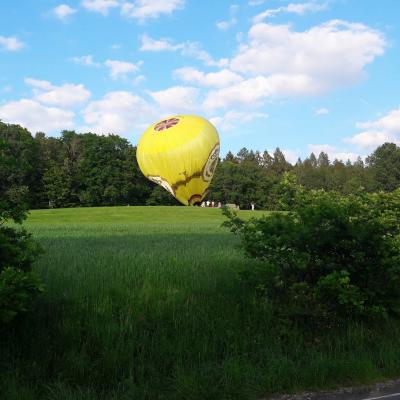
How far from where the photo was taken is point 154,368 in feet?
18.6

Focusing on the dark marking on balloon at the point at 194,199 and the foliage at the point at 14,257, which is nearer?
the foliage at the point at 14,257

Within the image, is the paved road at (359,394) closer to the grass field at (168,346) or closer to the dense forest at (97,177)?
the grass field at (168,346)

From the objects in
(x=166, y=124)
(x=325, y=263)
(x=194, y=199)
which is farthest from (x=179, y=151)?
(x=325, y=263)

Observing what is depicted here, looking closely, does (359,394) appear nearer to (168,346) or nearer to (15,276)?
(168,346)

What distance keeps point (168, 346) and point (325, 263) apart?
8.23 ft

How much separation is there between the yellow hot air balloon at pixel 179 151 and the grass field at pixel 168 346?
721 inches

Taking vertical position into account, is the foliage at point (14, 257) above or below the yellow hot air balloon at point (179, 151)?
below

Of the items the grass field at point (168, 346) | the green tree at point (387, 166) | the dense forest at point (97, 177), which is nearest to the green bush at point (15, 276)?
the grass field at point (168, 346)

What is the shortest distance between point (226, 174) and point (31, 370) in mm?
99924

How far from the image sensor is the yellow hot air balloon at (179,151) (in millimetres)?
25703

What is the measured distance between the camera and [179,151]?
2555 centimetres

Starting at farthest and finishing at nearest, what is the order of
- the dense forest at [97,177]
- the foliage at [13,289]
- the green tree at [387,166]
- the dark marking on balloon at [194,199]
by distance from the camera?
1. the green tree at [387,166]
2. the dense forest at [97,177]
3. the dark marking on balloon at [194,199]
4. the foliage at [13,289]

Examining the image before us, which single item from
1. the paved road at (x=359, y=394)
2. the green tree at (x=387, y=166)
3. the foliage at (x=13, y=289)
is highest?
the green tree at (x=387, y=166)

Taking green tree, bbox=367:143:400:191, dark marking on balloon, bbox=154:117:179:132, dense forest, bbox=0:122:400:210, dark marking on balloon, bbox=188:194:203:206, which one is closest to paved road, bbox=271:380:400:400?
dark marking on balloon, bbox=154:117:179:132
